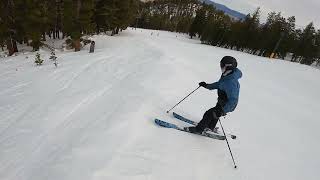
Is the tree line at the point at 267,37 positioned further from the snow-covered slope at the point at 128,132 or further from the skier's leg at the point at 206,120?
the skier's leg at the point at 206,120

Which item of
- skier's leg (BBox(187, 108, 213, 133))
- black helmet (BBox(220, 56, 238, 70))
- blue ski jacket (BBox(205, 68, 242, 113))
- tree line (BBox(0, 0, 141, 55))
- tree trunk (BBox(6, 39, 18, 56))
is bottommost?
tree trunk (BBox(6, 39, 18, 56))

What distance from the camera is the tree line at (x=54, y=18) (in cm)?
2644

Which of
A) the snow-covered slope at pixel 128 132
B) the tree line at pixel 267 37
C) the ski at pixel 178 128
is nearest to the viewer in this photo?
the snow-covered slope at pixel 128 132

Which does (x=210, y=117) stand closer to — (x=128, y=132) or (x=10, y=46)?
(x=128, y=132)

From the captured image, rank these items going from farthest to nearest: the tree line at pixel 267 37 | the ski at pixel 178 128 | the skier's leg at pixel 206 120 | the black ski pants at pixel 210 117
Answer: the tree line at pixel 267 37, the ski at pixel 178 128, the skier's leg at pixel 206 120, the black ski pants at pixel 210 117

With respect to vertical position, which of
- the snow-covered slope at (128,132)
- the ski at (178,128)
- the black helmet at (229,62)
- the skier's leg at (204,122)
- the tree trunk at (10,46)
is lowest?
the tree trunk at (10,46)

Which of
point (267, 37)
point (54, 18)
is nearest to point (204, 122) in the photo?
point (54, 18)

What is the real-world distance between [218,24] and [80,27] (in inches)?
1913

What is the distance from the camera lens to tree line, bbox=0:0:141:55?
26.4 metres

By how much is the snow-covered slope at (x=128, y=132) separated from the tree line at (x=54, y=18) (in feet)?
51.2

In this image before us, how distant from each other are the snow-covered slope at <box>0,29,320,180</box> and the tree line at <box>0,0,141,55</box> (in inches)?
614

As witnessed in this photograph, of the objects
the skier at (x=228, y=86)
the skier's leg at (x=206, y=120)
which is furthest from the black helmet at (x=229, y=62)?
the skier's leg at (x=206, y=120)

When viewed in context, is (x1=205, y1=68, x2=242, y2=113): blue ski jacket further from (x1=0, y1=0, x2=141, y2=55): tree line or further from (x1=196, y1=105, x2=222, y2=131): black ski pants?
(x1=0, y1=0, x2=141, y2=55): tree line

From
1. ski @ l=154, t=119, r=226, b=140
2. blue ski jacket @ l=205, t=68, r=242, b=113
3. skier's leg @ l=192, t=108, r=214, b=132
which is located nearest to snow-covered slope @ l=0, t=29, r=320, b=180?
ski @ l=154, t=119, r=226, b=140
